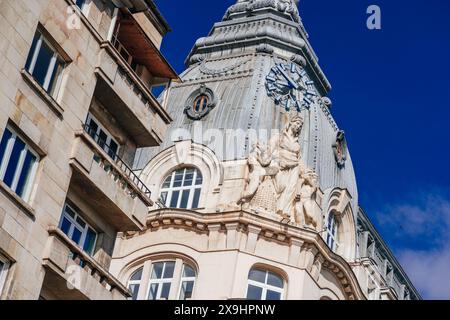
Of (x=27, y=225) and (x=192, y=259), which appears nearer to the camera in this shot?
(x=27, y=225)

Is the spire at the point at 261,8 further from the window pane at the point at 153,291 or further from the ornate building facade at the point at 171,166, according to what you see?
the window pane at the point at 153,291

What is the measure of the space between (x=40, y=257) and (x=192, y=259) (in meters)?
Result: 21.9

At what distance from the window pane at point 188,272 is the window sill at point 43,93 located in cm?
2116

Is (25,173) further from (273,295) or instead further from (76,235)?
(273,295)

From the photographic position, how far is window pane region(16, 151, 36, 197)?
2277 cm

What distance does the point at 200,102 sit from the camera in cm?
5009

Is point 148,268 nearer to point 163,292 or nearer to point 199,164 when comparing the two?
point 163,292

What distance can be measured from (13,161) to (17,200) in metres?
0.93

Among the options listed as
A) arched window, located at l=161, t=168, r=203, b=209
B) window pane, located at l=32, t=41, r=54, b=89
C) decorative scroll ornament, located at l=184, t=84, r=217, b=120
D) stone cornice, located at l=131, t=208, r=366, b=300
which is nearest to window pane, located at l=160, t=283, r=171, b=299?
stone cornice, located at l=131, t=208, r=366, b=300

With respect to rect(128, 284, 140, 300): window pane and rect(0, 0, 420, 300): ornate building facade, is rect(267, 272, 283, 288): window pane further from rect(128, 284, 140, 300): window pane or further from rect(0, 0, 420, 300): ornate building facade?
rect(128, 284, 140, 300): window pane

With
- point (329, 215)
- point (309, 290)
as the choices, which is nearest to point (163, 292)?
point (309, 290)
